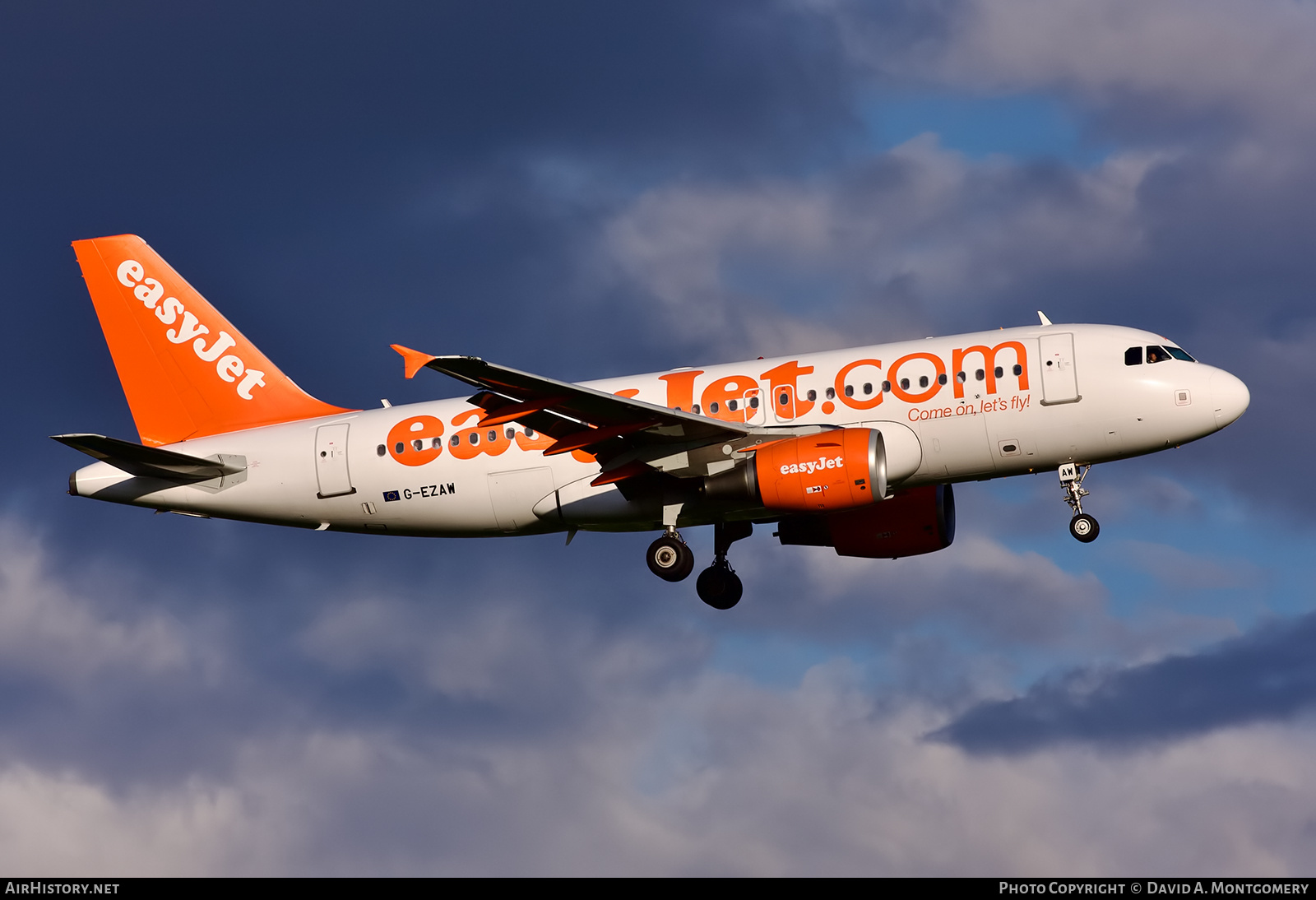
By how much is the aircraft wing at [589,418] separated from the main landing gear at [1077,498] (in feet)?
25.4

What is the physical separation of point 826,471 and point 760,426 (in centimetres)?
261

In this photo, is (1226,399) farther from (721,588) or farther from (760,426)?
(721,588)

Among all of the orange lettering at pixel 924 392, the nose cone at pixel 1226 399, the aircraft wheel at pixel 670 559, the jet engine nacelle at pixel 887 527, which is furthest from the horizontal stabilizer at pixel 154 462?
the nose cone at pixel 1226 399

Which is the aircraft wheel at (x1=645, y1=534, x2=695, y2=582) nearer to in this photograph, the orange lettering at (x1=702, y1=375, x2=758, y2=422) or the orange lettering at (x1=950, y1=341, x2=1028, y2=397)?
the orange lettering at (x1=702, y1=375, x2=758, y2=422)

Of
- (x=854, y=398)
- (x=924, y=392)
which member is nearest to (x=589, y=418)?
(x=854, y=398)

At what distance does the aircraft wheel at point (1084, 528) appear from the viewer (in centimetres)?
3775

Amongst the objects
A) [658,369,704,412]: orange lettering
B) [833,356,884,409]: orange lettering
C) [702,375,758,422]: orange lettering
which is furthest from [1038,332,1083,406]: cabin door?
[658,369,704,412]: orange lettering

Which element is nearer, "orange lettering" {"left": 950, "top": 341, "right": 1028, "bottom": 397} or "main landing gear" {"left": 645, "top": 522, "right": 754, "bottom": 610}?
"orange lettering" {"left": 950, "top": 341, "right": 1028, "bottom": 397}

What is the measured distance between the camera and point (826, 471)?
36.1m

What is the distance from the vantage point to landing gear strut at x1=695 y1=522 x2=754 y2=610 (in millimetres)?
43625

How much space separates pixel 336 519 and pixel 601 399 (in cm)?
1010

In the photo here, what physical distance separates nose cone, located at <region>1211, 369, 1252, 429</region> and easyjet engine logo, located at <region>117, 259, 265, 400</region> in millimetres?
25421

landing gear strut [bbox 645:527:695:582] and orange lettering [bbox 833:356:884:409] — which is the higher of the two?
orange lettering [bbox 833:356:884:409]
